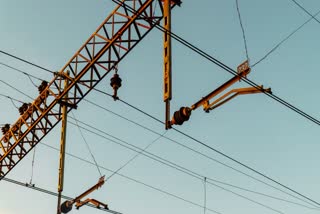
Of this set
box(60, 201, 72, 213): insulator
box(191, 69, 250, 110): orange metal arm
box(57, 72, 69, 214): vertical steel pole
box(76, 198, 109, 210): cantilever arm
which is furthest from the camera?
box(57, 72, 69, 214): vertical steel pole

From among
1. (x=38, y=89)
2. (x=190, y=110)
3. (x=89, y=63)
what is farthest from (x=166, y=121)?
(x=38, y=89)

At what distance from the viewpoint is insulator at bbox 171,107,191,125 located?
10993 millimetres

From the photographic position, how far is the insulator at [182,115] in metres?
11.0

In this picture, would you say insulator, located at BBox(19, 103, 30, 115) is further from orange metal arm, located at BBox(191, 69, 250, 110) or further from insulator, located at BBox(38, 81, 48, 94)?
orange metal arm, located at BBox(191, 69, 250, 110)

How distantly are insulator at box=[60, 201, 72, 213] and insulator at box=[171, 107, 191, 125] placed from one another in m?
6.08

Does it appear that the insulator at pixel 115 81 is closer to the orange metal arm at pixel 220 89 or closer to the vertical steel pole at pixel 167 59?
the vertical steel pole at pixel 167 59

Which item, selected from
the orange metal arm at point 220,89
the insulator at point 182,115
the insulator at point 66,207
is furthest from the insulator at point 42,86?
the orange metal arm at point 220,89

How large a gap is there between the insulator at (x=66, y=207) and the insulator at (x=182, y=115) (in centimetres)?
608

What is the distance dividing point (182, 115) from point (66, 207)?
21.0ft

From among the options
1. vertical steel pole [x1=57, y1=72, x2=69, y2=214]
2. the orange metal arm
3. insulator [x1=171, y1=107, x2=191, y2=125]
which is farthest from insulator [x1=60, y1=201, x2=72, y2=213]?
the orange metal arm

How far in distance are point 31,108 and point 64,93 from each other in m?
2.22

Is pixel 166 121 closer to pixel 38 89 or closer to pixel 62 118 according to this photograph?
pixel 62 118

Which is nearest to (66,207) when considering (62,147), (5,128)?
(62,147)

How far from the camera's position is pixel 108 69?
1573 centimetres
